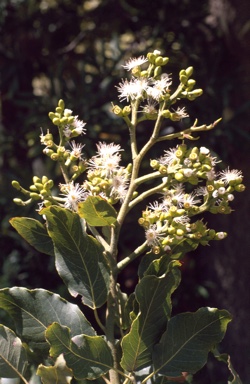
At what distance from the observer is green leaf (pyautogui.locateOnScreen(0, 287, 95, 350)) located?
63 cm

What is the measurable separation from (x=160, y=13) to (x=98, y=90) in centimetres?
37

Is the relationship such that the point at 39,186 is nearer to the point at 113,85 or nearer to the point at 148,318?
the point at 148,318

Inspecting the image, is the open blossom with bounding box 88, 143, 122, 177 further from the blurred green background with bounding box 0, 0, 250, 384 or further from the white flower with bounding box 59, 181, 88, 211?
the blurred green background with bounding box 0, 0, 250, 384

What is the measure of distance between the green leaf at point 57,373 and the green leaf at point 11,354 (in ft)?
0.23

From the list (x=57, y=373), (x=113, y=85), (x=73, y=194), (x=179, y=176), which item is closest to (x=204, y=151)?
(x=179, y=176)

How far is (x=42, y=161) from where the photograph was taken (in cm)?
198

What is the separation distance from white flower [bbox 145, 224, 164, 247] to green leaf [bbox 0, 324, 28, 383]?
16 cm

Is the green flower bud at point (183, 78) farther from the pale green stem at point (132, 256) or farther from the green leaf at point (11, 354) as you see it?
the green leaf at point (11, 354)

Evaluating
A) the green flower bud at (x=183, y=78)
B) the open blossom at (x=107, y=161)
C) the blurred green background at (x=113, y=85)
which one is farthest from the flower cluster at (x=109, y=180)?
the blurred green background at (x=113, y=85)

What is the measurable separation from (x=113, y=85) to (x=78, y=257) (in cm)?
132

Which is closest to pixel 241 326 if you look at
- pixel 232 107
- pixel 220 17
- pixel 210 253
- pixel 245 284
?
pixel 245 284

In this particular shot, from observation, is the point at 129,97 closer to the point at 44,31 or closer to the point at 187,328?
the point at 187,328

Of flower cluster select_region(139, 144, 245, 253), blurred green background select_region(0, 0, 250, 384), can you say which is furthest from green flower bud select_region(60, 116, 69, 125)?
blurred green background select_region(0, 0, 250, 384)

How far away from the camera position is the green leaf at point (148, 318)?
2.01 ft
